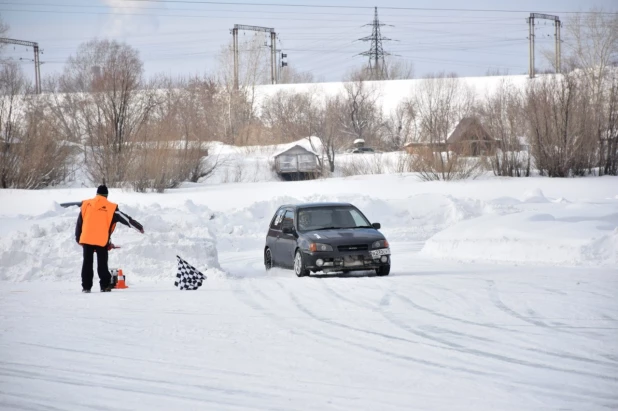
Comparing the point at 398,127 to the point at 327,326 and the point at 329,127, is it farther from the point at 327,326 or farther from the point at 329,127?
the point at 327,326

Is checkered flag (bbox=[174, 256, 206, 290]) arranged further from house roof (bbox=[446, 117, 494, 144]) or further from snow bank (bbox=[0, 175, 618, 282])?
house roof (bbox=[446, 117, 494, 144])

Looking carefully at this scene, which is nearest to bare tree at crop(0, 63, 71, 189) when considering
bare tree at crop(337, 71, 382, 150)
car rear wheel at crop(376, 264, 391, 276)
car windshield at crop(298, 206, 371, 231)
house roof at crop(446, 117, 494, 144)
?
house roof at crop(446, 117, 494, 144)

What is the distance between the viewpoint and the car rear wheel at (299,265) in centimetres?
1664

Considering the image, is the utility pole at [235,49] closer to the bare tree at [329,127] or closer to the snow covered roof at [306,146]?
the bare tree at [329,127]

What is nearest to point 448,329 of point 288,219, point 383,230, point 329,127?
point 288,219

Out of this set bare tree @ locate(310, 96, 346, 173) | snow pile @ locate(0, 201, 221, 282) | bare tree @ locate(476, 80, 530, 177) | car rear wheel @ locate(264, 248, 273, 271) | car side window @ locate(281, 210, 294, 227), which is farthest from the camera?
bare tree @ locate(310, 96, 346, 173)

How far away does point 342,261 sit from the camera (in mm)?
16375

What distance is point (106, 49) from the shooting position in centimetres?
9450

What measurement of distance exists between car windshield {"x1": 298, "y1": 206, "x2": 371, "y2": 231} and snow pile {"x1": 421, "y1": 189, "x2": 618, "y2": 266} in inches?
134

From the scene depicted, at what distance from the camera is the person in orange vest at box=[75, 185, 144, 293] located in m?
14.5

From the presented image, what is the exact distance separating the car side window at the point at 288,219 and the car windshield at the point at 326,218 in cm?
21

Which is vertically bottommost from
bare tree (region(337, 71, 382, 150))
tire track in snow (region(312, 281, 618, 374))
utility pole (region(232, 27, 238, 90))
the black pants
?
tire track in snow (region(312, 281, 618, 374))

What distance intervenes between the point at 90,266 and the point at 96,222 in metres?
0.81

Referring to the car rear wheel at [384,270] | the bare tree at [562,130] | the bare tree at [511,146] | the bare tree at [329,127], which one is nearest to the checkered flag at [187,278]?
the car rear wheel at [384,270]
